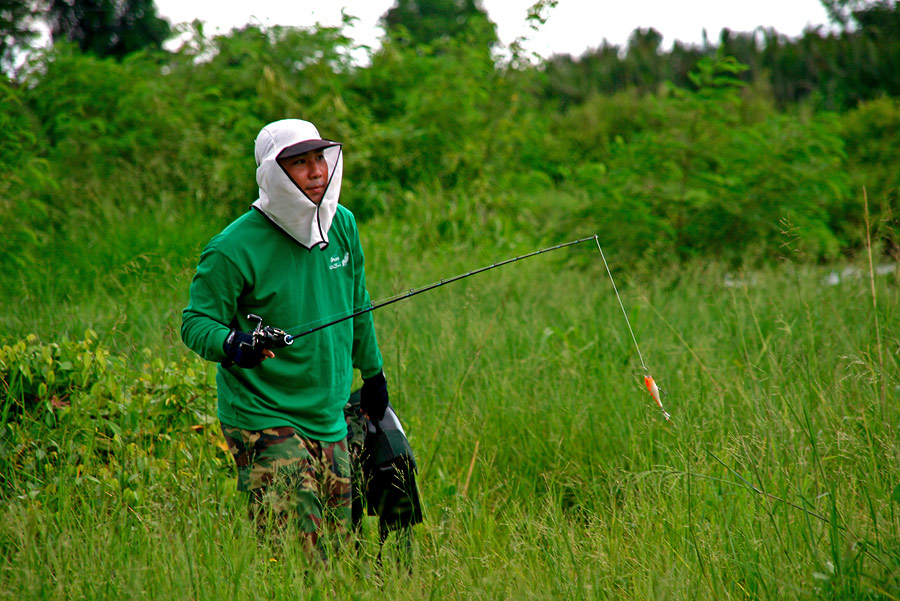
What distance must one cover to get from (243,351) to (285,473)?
46 centimetres

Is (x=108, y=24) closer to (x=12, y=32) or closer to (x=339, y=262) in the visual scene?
(x=12, y=32)

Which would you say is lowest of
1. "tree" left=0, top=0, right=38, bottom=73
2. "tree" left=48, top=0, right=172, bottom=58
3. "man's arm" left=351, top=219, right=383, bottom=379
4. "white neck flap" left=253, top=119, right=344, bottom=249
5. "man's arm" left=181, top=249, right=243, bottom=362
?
"man's arm" left=351, top=219, right=383, bottom=379

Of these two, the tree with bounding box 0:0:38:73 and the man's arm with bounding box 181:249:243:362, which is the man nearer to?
the man's arm with bounding box 181:249:243:362

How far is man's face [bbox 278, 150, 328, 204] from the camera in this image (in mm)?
2689

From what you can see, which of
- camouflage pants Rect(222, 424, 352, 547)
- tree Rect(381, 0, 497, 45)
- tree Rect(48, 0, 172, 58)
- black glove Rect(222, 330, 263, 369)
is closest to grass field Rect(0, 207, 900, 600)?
camouflage pants Rect(222, 424, 352, 547)

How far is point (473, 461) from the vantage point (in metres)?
3.50

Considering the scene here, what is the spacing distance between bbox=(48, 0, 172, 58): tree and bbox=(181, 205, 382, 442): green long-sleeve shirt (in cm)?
1357

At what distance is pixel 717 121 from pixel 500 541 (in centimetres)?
540

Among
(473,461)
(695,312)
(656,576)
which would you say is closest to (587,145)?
(695,312)

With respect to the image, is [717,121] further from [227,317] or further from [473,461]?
[227,317]

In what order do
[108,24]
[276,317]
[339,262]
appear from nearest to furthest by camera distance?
[276,317], [339,262], [108,24]

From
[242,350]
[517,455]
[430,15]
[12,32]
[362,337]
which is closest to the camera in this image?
[242,350]

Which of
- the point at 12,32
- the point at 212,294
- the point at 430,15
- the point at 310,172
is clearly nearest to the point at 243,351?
the point at 212,294

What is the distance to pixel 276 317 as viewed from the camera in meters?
2.70
